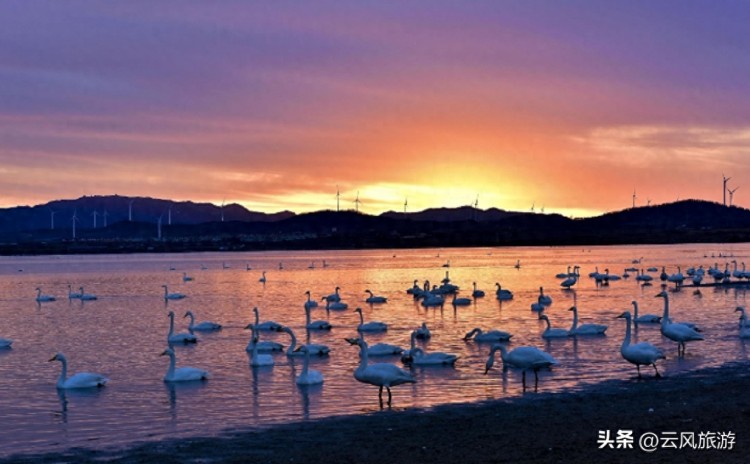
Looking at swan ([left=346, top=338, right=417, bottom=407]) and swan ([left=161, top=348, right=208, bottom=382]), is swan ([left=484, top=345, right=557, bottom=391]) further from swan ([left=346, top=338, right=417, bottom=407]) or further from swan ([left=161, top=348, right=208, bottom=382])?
swan ([left=161, top=348, right=208, bottom=382])

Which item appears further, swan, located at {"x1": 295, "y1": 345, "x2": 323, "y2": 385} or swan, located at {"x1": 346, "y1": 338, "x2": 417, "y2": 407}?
swan, located at {"x1": 295, "y1": 345, "x2": 323, "y2": 385}

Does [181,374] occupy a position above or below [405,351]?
below

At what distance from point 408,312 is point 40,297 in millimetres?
19814

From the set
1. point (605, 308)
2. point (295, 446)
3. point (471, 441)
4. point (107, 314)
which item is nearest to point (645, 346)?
point (471, 441)

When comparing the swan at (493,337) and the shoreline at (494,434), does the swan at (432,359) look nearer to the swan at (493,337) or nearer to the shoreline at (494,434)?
the swan at (493,337)

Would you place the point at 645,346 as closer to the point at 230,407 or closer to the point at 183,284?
the point at 230,407

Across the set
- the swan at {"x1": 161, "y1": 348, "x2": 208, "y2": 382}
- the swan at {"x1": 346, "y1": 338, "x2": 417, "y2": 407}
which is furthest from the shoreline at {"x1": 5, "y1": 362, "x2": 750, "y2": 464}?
the swan at {"x1": 161, "y1": 348, "x2": 208, "y2": 382}

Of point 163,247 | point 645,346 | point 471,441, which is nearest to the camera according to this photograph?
point 471,441

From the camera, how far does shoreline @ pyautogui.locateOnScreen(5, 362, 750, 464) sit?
11688 millimetres

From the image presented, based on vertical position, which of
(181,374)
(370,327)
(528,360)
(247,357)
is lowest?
(247,357)

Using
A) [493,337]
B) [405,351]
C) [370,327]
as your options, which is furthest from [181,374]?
[370,327]

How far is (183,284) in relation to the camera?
197ft

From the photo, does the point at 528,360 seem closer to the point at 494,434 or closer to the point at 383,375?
the point at 383,375

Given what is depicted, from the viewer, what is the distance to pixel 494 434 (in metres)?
13.1
